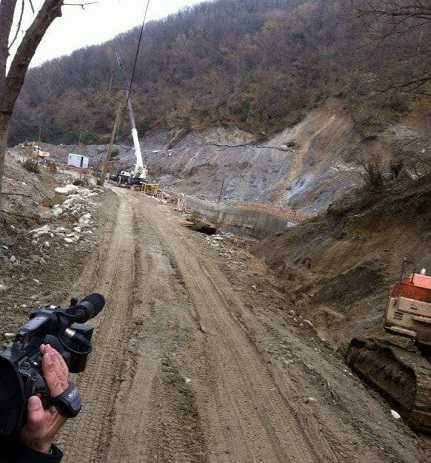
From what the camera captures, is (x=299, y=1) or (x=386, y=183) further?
(x=299, y=1)

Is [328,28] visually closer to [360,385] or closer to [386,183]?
[386,183]

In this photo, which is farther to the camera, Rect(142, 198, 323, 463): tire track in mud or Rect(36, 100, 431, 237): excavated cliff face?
Rect(36, 100, 431, 237): excavated cliff face

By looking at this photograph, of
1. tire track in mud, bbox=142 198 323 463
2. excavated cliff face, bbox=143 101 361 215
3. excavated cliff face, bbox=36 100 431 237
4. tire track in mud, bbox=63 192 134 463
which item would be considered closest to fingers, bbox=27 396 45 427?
tire track in mud, bbox=63 192 134 463

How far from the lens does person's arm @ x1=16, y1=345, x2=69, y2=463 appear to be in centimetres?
184

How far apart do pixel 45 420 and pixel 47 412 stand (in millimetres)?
29

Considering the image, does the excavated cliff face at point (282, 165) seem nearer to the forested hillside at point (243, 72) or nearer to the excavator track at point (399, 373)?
the forested hillside at point (243, 72)

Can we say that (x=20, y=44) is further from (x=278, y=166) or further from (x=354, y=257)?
(x=278, y=166)

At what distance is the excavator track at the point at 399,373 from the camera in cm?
593

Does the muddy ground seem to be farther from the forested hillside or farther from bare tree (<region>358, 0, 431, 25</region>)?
the forested hillside

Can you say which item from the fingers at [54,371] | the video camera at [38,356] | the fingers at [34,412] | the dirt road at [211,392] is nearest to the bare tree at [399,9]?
the dirt road at [211,392]

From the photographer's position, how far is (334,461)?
470 cm

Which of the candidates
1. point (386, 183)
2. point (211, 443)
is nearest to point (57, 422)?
point (211, 443)

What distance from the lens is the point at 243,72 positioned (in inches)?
3342

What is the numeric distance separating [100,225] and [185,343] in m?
8.46
